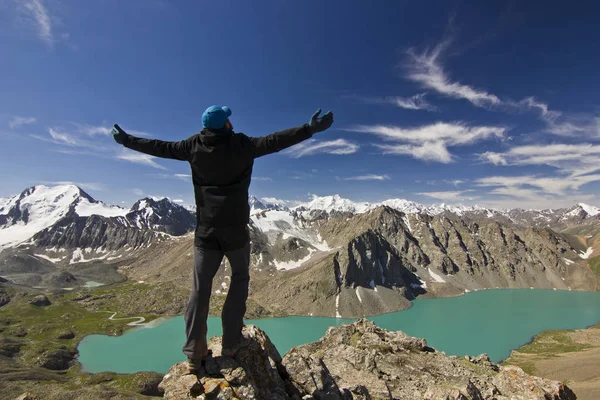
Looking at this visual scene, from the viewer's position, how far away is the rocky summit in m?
7.18

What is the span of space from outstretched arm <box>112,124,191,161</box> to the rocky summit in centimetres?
521

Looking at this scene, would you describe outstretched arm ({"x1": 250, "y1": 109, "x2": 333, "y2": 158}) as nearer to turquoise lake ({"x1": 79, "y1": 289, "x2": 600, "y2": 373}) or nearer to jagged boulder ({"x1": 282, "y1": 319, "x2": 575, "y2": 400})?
jagged boulder ({"x1": 282, "y1": 319, "x2": 575, "y2": 400})

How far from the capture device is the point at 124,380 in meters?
73.0

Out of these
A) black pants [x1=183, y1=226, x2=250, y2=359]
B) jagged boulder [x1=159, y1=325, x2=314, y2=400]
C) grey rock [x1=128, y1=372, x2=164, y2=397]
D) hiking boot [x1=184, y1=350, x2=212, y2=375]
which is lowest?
grey rock [x1=128, y1=372, x2=164, y2=397]

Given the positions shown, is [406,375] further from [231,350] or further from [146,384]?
[146,384]

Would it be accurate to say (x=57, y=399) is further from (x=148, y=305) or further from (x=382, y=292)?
(x=382, y=292)

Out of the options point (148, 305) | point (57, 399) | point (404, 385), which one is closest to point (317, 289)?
point (148, 305)

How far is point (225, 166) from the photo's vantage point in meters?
6.54

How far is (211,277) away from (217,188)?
221cm

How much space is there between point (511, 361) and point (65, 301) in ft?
725

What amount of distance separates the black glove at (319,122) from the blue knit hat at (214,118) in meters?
1.98

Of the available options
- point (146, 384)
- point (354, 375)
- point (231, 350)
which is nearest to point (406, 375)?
point (354, 375)

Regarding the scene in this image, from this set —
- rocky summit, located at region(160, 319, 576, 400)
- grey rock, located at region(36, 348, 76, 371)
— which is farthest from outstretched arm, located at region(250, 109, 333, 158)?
grey rock, located at region(36, 348, 76, 371)

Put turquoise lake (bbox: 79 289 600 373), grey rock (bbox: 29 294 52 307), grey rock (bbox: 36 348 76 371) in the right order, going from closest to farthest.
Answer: grey rock (bbox: 36 348 76 371) < turquoise lake (bbox: 79 289 600 373) < grey rock (bbox: 29 294 52 307)
